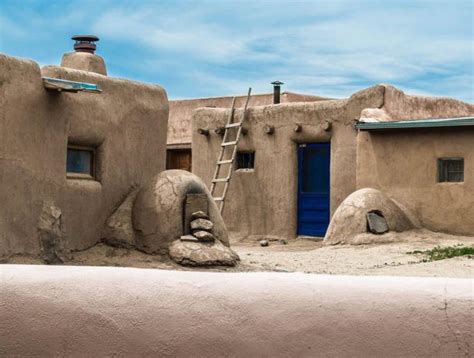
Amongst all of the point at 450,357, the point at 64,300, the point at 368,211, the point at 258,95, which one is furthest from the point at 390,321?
the point at 258,95

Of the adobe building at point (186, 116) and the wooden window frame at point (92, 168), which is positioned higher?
the adobe building at point (186, 116)

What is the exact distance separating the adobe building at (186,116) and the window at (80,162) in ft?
29.7

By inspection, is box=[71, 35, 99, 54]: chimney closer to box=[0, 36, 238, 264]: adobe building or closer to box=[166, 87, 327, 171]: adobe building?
box=[0, 36, 238, 264]: adobe building

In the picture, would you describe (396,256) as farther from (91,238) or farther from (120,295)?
(120,295)

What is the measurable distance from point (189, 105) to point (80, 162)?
11.3 meters

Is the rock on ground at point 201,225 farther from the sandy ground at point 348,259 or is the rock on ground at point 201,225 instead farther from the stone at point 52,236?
the stone at point 52,236

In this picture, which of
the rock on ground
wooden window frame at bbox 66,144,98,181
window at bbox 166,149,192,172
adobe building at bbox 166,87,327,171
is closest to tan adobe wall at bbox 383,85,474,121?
adobe building at bbox 166,87,327,171

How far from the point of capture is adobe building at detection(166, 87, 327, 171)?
21484mm

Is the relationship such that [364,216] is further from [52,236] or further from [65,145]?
[52,236]

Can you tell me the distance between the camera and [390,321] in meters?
3.87

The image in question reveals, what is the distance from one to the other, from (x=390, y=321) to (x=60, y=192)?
816 cm

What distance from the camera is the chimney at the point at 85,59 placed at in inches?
542

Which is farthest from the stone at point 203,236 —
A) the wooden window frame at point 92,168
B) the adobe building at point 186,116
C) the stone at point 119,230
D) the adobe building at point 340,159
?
the adobe building at point 186,116

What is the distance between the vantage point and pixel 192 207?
485 inches
